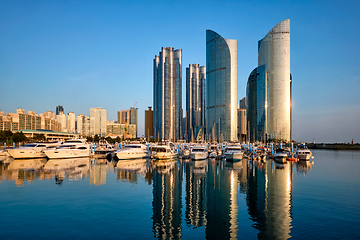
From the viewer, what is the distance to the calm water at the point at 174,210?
55.1 feet

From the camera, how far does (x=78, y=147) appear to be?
71.1 metres

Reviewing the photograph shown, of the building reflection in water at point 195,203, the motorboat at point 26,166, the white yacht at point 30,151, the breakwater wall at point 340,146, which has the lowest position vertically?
the breakwater wall at point 340,146

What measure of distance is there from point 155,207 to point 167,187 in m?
9.28

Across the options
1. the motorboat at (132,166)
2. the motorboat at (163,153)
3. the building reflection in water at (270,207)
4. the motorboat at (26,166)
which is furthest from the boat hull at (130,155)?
the building reflection in water at (270,207)

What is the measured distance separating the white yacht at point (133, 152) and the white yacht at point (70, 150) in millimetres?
12375

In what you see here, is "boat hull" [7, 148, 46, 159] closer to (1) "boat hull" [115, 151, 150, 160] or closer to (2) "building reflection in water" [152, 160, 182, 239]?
(1) "boat hull" [115, 151, 150, 160]

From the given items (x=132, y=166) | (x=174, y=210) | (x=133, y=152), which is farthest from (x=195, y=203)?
(x=133, y=152)

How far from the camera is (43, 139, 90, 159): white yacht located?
65106 mm

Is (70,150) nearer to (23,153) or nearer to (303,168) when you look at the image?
(23,153)

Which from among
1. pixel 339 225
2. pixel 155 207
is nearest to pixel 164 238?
pixel 155 207

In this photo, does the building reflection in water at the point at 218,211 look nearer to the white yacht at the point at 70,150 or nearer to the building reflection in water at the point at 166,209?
the building reflection in water at the point at 166,209

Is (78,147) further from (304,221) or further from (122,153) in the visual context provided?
(304,221)

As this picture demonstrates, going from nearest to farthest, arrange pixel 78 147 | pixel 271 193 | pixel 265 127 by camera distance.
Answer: pixel 271 193, pixel 78 147, pixel 265 127

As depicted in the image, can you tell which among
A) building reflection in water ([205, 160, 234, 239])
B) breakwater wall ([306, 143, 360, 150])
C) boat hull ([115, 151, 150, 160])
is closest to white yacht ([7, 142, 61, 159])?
boat hull ([115, 151, 150, 160])
